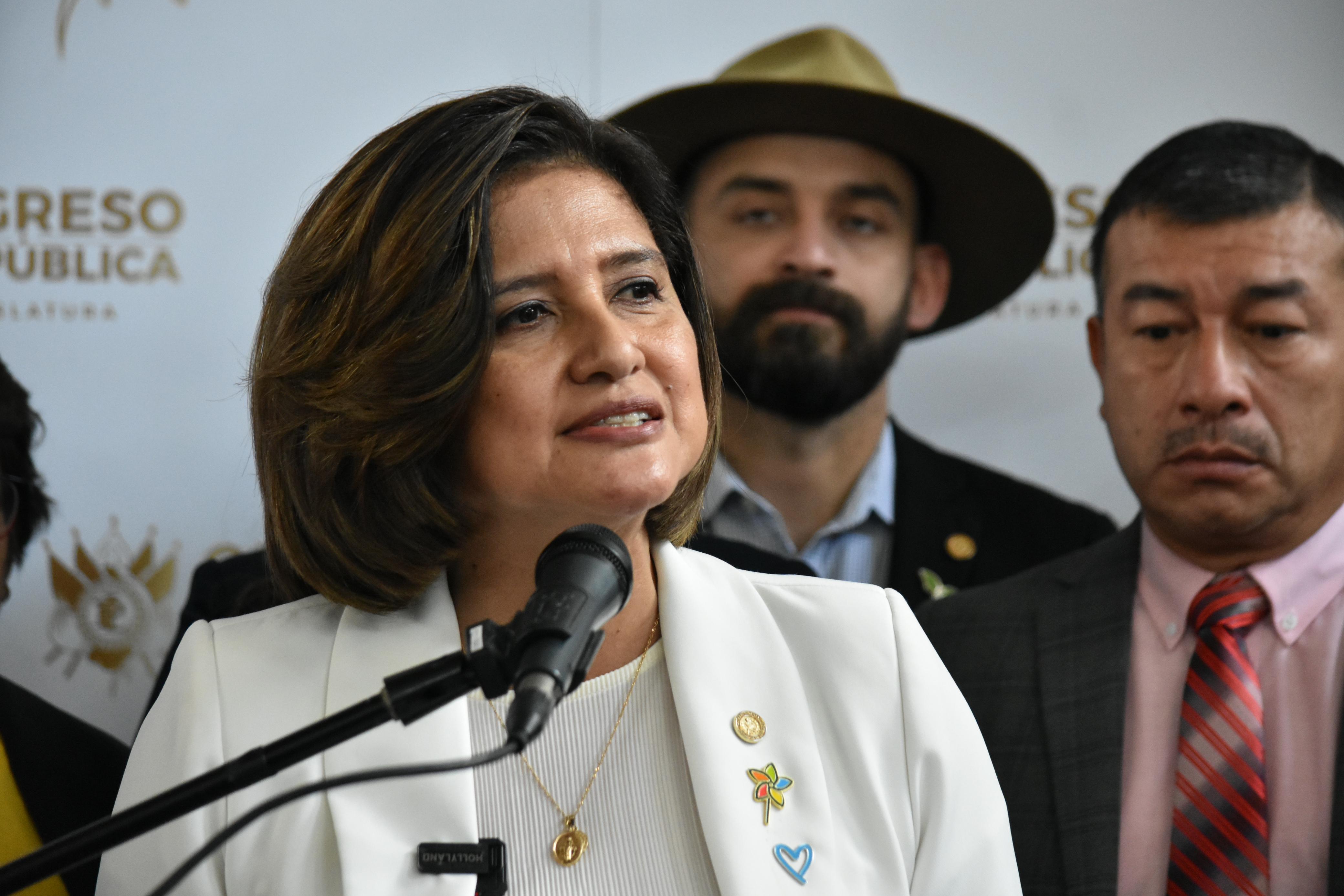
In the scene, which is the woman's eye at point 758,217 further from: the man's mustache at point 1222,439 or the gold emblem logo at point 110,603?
the gold emblem logo at point 110,603

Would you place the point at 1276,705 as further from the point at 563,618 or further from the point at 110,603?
the point at 110,603

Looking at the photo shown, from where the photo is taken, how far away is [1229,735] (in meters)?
2.16

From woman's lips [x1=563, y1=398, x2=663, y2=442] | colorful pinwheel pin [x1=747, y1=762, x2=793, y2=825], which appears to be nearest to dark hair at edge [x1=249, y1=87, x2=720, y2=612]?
woman's lips [x1=563, y1=398, x2=663, y2=442]

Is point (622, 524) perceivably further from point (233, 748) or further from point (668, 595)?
point (233, 748)

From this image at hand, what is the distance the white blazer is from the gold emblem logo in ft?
3.78

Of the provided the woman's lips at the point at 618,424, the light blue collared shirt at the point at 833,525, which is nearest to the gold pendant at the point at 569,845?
the woman's lips at the point at 618,424

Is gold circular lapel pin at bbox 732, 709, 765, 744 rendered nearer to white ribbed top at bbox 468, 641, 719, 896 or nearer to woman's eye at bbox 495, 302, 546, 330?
white ribbed top at bbox 468, 641, 719, 896

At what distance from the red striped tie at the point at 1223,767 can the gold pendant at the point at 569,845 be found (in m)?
1.05

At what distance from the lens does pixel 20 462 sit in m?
2.61

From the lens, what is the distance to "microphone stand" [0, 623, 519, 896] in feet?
3.51

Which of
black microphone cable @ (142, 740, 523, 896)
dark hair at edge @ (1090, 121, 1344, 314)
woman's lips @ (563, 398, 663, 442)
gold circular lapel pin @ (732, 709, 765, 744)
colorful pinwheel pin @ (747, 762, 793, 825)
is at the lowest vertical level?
colorful pinwheel pin @ (747, 762, 793, 825)

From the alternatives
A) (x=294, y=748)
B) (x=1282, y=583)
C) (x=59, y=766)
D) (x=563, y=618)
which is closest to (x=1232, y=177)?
(x=1282, y=583)

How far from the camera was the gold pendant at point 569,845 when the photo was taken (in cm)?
166

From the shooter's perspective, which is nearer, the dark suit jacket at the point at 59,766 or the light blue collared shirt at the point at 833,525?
the dark suit jacket at the point at 59,766
